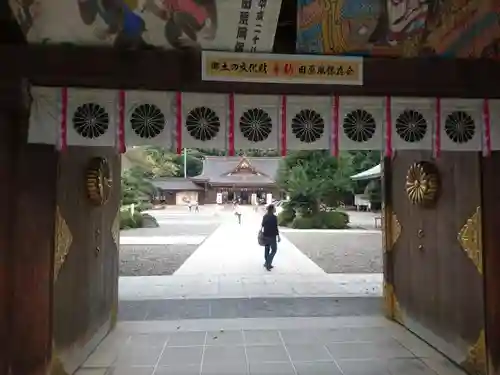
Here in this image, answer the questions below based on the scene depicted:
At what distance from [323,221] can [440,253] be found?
17.9 m

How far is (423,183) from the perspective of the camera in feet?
16.9

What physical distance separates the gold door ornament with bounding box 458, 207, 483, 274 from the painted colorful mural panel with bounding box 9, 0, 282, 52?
2670mm

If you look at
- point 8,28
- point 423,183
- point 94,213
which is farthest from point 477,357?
point 8,28

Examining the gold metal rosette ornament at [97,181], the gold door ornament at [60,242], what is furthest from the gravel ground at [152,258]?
the gold door ornament at [60,242]

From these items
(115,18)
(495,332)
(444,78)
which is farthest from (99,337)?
(444,78)

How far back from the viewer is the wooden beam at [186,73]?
3748 mm

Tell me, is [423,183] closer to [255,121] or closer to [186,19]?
[255,121]

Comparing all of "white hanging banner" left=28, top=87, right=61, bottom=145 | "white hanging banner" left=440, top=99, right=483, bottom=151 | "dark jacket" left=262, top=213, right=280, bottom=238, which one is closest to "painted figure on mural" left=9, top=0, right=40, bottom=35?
"white hanging banner" left=28, top=87, right=61, bottom=145

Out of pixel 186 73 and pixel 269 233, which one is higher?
pixel 186 73

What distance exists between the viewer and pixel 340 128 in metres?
4.21

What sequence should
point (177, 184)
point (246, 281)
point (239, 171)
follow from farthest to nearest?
point (239, 171), point (177, 184), point (246, 281)

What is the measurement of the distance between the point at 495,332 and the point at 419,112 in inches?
88.8

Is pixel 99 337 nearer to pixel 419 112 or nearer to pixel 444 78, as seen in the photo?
pixel 419 112

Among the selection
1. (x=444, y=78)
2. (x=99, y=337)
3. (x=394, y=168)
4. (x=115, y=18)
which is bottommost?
(x=99, y=337)
